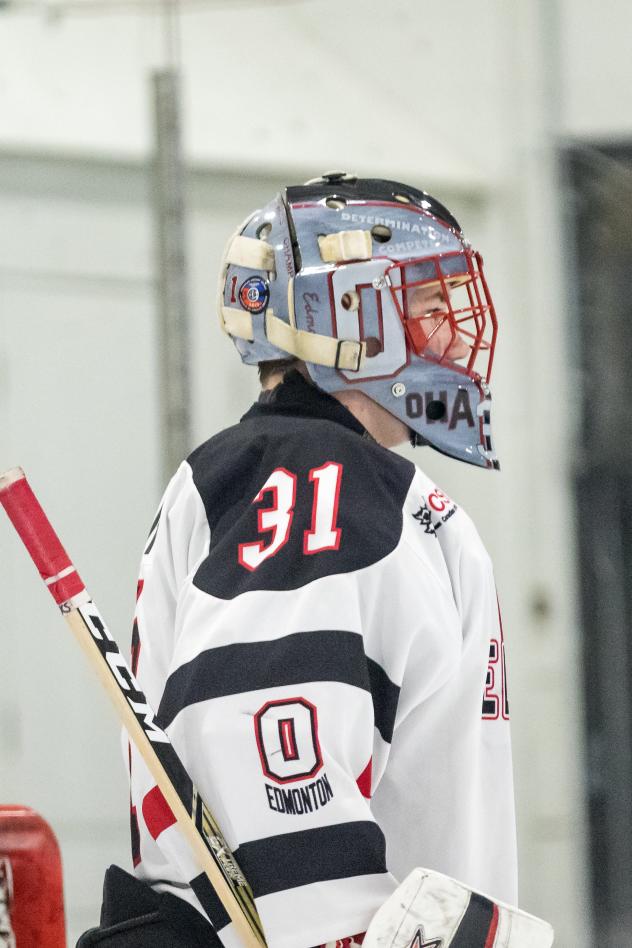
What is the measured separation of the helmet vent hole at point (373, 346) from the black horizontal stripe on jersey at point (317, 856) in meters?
0.52

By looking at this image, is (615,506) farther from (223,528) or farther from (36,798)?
(223,528)

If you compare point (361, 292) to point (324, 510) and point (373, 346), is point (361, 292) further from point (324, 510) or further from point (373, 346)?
point (324, 510)

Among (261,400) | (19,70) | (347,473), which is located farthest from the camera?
(19,70)

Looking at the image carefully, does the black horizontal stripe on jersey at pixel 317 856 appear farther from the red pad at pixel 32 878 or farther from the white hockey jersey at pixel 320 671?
the red pad at pixel 32 878

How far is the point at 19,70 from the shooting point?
3369 mm

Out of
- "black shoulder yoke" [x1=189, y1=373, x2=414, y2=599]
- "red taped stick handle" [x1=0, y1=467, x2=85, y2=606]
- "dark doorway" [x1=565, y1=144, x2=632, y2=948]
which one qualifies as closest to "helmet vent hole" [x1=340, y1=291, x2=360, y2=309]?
"black shoulder yoke" [x1=189, y1=373, x2=414, y2=599]

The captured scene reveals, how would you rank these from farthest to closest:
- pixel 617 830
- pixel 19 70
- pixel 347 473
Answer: pixel 617 830
pixel 19 70
pixel 347 473

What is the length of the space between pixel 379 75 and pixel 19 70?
3.22ft

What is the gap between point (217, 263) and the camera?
3633 millimetres

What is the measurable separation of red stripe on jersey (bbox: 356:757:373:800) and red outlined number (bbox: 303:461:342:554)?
0.64 ft

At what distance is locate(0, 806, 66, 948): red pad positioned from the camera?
1.28 metres

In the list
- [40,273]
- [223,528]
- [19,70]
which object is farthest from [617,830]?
[223,528]

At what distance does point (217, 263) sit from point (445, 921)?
2603mm

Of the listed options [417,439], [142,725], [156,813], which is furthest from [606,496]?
[142,725]
